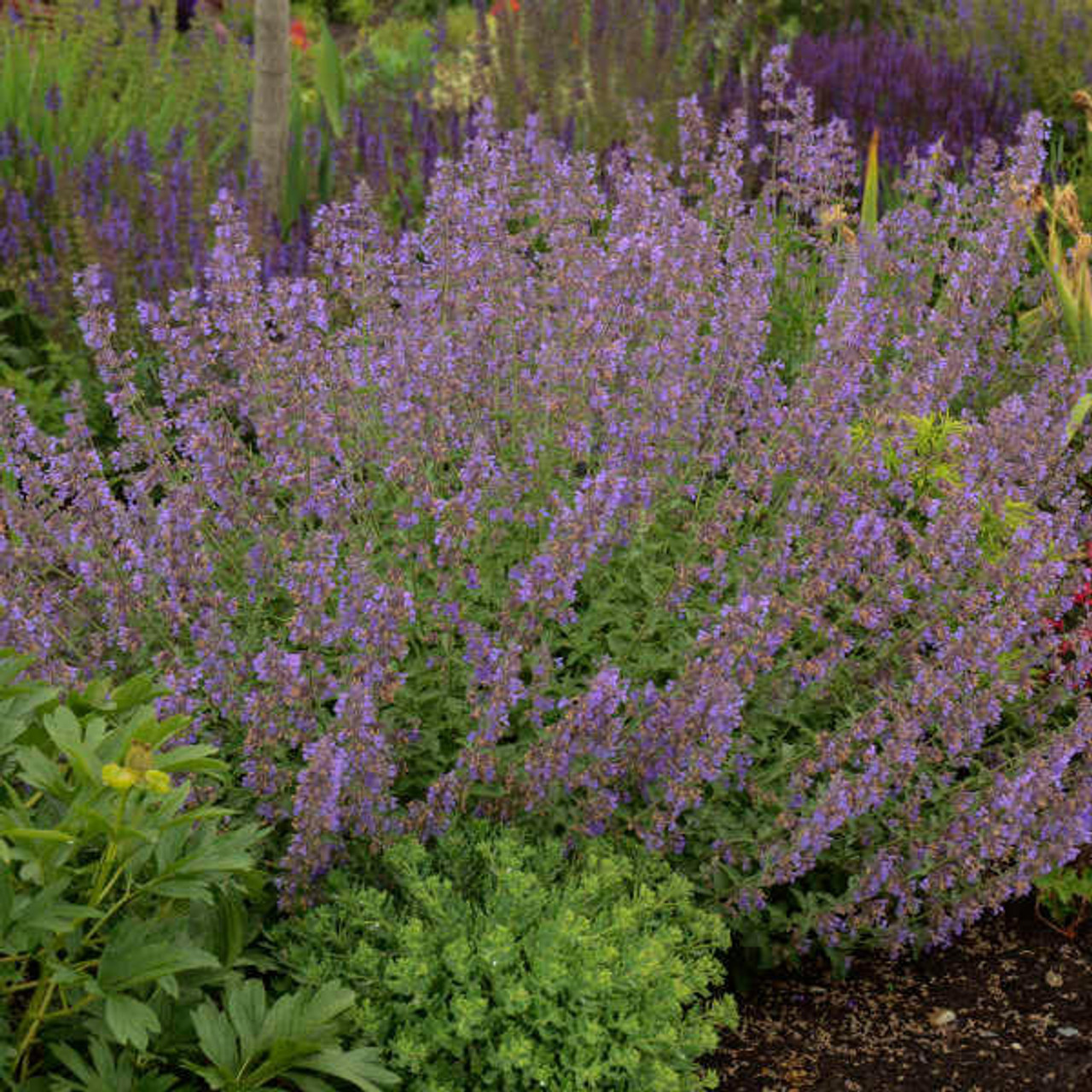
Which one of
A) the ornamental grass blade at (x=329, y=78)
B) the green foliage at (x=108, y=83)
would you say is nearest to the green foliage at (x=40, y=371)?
the green foliage at (x=108, y=83)

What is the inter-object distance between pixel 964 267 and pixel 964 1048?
202cm

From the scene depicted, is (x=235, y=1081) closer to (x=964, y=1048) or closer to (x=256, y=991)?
(x=256, y=991)

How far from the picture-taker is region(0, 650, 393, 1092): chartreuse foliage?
206 cm

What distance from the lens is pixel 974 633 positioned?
2.97m

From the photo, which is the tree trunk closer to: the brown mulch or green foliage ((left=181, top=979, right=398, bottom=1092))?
the brown mulch

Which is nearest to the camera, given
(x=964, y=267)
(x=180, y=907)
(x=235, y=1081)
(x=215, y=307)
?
(x=235, y=1081)

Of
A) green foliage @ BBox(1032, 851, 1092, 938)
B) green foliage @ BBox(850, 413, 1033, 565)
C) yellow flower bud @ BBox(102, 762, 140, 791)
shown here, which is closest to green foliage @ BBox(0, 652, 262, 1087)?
yellow flower bud @ BBox(102, 762, 140, 791)

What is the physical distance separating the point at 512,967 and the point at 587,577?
1.00 metres

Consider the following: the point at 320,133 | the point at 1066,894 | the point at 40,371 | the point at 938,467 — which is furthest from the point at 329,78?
the point at 1066,894

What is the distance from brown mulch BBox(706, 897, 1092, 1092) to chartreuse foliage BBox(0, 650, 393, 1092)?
107 centimetres

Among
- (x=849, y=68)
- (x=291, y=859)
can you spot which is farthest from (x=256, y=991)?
(x=849, y=68)

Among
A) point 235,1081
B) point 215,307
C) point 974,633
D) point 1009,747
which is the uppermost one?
point 215,307

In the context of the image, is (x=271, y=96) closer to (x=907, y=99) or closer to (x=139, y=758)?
(x=907, y=99)

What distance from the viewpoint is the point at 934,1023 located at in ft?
10.5
